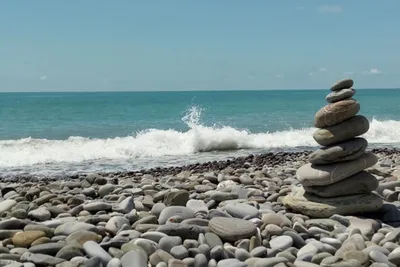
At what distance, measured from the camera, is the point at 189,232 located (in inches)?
211

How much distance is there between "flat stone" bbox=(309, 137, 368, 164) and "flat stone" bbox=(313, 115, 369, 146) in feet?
0.23

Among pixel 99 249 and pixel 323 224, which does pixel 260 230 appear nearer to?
pixel 323 224

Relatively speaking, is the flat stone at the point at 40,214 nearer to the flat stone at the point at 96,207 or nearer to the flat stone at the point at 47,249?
the flat stone at the point at 96,207

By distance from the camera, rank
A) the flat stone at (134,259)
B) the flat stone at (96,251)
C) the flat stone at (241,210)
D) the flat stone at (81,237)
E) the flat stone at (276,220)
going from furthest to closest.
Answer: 1. the flat stone at (241,210)
2. the flat stone at (276,220)
3. the flat stone at (81,237)
4. the flat stone at (96,251)
5. the flat stone at (134,259)

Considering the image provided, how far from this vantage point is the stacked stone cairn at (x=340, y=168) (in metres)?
6.55

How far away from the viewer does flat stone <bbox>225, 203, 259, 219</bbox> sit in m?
6.18

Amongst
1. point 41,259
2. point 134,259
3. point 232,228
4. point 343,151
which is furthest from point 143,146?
point 134,259

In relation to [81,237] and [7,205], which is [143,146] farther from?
[81,237]

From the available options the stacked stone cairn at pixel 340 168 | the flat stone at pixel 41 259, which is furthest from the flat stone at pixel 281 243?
the flat stone at pixel 41 259

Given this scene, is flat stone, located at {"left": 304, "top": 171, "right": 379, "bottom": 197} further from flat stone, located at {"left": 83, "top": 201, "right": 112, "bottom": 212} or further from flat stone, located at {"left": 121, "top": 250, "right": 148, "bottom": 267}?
flat stone, located at {"left": 121, "top": 250, "right": 148, "bottom": 267}

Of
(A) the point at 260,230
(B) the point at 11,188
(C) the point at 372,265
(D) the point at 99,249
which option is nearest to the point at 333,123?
(A) the point at 260,230

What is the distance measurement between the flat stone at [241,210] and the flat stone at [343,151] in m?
1.21

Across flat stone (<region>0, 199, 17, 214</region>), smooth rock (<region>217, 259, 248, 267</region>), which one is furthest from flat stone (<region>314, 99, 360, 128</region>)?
flat stone (<region>0, 199, 17, 214</region>)

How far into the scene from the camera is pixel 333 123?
6730mm
